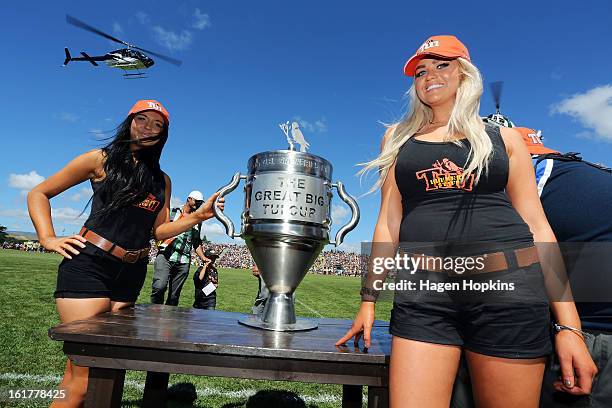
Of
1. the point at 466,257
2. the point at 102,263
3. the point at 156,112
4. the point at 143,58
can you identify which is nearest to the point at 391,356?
the point at 466,257

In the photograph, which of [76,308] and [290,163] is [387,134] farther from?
[76,308]

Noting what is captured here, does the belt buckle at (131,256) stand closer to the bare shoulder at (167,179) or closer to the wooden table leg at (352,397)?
the bare shoulder at (167,179)

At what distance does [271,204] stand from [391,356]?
2.91 feet

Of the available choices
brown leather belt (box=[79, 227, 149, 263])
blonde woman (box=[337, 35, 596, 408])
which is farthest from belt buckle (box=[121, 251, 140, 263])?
blonde woman (box=[337, 35, 596, 408])

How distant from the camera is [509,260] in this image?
1.47 meters

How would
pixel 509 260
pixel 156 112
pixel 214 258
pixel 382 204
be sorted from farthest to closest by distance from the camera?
pixel 214 258 < pixel 156 112 < pixel 382 204 < pixel 509 260

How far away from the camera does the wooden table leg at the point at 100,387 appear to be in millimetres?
1691

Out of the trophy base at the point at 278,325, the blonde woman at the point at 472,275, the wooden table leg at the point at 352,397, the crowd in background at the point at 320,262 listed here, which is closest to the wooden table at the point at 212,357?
the blonde woman at the point at 472,275

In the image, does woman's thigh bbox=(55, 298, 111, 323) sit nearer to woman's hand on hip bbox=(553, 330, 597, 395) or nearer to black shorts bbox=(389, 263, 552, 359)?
black shorts bbox=(389, 263, 552, 359)

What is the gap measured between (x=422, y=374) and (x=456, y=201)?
2.22 feet

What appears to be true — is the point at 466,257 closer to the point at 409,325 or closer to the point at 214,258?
the point at 409,325

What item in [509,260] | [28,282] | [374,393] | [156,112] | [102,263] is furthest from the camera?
[28,282]

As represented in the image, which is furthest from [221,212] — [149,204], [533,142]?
[533,142]

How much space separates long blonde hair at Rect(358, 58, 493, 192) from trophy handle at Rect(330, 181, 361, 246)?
226mm
